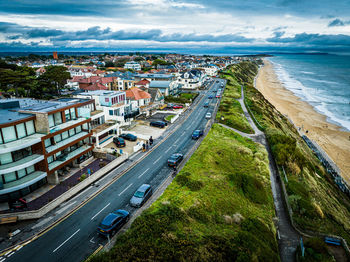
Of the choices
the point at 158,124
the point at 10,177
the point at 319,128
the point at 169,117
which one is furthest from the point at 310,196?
the point at 319,128

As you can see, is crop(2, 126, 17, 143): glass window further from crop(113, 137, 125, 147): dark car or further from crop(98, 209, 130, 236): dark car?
crop(113, 137, 125, 147): dark car

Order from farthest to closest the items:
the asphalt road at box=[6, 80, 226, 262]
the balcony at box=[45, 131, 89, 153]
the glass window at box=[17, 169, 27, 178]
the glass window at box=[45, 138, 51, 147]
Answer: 1. the glass window at box=[45, 138, 51, 147]
2. the balcony at box=[45, 131, 89, 153]
3. the glass window at box=[17, 169, 27, 178]
4. the asphalt road at box=[6, 80, 226, 262]

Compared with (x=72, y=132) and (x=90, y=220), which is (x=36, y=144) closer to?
(x=72, y=132)

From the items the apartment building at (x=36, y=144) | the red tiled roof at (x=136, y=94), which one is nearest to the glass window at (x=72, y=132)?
the apartment building at (x=36, y=144)

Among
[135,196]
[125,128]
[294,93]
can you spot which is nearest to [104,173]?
[135,196]

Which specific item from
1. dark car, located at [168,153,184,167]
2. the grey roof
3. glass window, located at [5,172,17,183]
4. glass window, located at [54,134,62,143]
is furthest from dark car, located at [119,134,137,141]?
the grey roof

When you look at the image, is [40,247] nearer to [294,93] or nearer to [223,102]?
[223,102]
